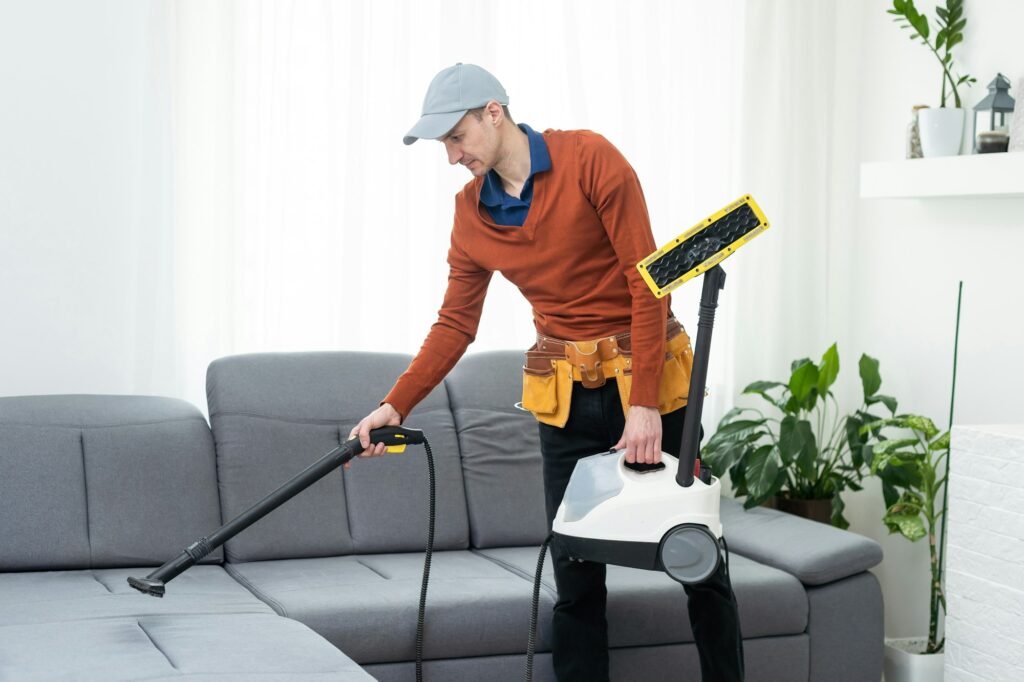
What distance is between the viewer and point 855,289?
405cm

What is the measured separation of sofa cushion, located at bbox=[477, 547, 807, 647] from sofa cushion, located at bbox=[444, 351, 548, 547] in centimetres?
16

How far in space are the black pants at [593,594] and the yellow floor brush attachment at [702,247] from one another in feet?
1.39

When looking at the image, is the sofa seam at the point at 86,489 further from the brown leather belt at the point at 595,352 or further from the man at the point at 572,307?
the brown leather belt at the point at 595,352

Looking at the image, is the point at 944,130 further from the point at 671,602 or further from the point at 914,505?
the point at 671,602

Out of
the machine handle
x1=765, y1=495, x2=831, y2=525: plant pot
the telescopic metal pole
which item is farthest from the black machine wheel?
x1=765, y1=495, x2=831, y2=525: plant pot

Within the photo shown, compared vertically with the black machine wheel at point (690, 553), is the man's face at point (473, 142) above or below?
above

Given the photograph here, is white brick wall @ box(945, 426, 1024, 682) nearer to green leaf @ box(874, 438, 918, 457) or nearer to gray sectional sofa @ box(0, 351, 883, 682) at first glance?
gray sectional sofa @ box(0, 351, 883, 682)

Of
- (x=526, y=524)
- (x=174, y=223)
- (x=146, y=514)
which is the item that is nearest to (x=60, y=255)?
(x=174, y=223)

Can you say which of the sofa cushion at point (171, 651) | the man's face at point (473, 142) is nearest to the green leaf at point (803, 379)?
the man's face at point (473, 142)

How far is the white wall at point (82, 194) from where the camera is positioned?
3141mm

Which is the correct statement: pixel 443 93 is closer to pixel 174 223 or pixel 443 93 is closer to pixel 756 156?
pixel 174 223

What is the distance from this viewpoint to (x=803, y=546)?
307 cm

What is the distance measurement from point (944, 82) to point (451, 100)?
A: 1.88 m

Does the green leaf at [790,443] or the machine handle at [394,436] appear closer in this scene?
the machine handle at [394,436]
